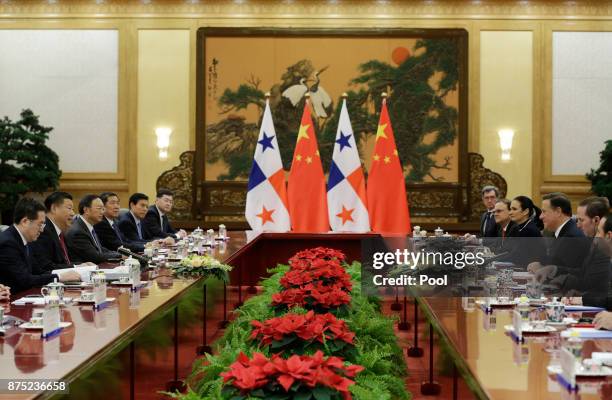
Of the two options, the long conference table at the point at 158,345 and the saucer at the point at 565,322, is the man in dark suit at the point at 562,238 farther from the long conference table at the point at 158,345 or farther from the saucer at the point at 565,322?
the saucer at the point at 565,322

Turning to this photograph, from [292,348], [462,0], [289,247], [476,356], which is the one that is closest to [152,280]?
[292,348]

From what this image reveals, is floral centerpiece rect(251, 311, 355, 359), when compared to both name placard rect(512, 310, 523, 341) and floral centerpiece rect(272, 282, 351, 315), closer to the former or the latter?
name placard rect(512, 310, 523, 341)

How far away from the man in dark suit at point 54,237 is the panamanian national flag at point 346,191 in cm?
494

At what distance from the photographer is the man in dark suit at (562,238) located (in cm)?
544

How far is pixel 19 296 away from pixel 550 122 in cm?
939

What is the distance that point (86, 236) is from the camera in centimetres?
664

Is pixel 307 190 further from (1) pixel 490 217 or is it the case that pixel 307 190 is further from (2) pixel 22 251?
(2) pixel 22 251

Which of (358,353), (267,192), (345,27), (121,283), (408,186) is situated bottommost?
(358,353)

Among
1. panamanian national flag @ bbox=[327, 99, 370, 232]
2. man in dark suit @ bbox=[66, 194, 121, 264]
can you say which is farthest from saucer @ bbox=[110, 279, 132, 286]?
panamanian national flag @ bbox=[327, 99, 370, 232]

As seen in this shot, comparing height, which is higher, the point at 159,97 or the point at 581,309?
the point at 159,97

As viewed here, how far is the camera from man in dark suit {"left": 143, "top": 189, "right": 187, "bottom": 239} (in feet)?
30.9

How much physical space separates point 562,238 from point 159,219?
5.46 metres

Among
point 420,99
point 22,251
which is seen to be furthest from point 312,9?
point 22,251

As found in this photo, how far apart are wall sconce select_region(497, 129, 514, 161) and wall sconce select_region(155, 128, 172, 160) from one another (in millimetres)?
4940
